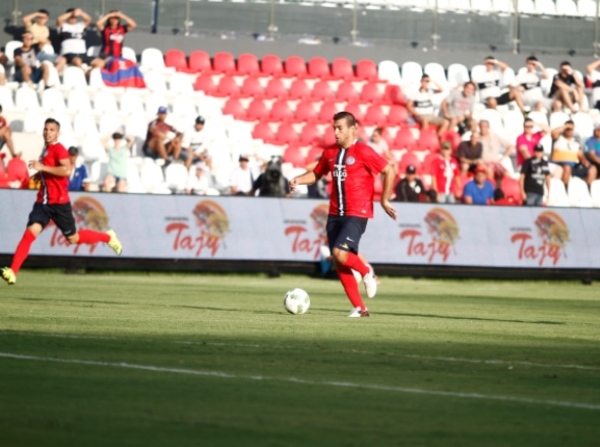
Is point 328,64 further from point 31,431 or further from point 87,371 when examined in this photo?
point 31,431

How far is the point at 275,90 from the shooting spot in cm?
3275

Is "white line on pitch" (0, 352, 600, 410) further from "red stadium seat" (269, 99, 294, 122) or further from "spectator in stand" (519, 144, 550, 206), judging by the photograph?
"red stadium seat" (269, 99, 294, 122)

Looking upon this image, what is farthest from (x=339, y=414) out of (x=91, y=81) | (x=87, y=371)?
(x=91, y=81)

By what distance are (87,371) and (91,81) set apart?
72.8ft

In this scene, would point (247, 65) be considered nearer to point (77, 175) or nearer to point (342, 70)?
point (342, 70)

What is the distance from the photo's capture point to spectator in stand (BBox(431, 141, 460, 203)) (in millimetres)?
28791

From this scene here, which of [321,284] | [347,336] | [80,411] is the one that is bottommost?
[321,284]

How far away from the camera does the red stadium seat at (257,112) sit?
105ft

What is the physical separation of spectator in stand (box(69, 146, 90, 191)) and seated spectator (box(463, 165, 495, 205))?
8.26 metres

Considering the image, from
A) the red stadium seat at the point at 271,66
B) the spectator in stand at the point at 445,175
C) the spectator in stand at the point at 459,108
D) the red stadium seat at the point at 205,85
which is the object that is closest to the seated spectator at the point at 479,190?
the spectator in stand at the point at 445,175

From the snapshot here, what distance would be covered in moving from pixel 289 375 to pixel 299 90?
24472 mm

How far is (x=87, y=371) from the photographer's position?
Result: 8.80 m

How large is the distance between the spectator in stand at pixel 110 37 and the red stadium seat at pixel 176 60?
6.06ft

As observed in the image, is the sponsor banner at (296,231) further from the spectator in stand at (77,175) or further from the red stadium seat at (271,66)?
the red stadium seat at (271,66)
